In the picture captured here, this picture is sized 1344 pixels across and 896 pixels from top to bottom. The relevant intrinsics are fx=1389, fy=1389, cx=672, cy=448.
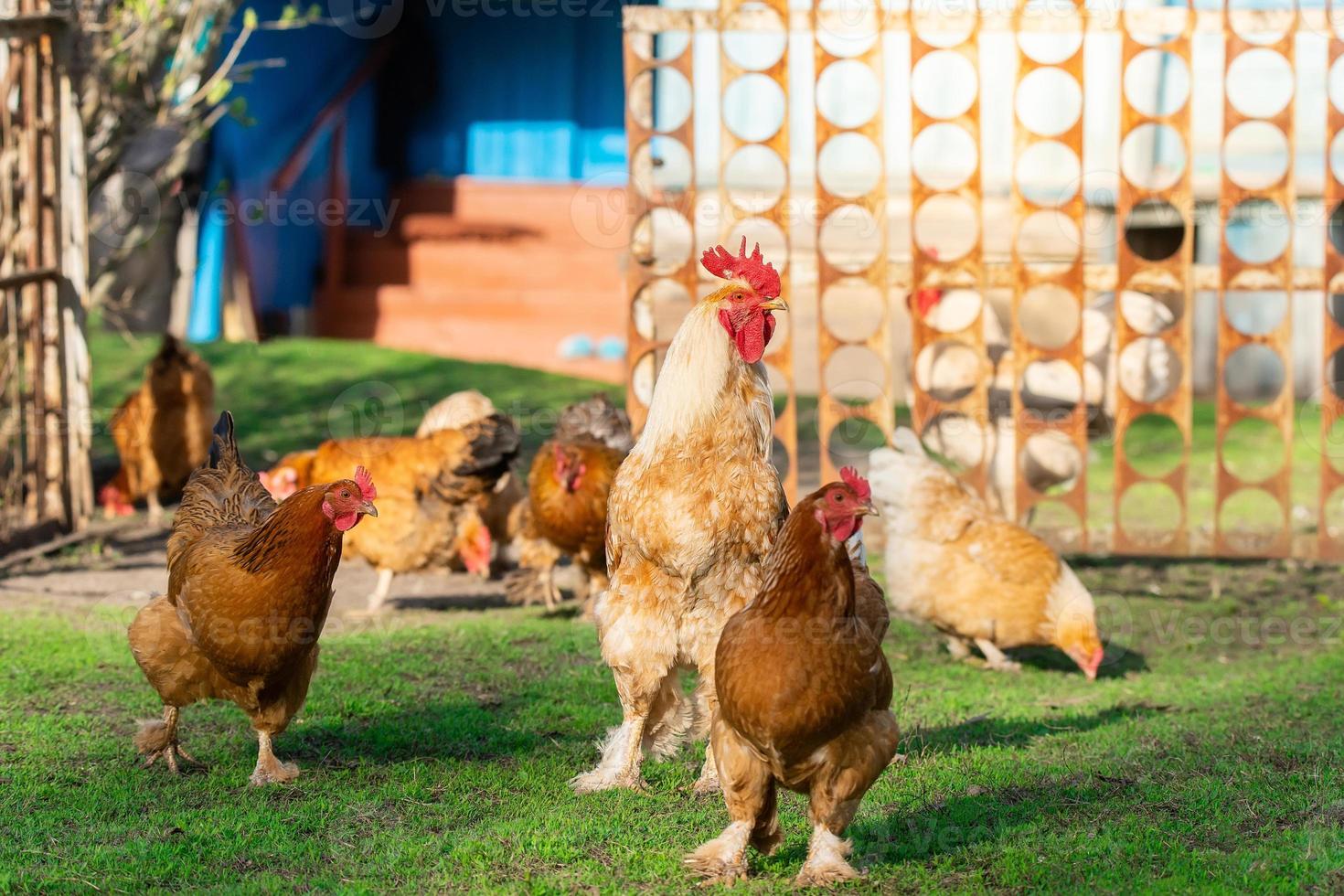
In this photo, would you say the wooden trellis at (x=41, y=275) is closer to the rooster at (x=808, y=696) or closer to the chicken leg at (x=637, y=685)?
the chicken leg at (x=637, y=685)

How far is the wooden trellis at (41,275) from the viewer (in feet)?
31.3

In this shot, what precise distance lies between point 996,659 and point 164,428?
252 inches

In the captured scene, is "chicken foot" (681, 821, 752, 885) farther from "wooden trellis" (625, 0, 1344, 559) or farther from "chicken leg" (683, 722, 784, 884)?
"wooden trellis" (625, 0, 1344, 559)

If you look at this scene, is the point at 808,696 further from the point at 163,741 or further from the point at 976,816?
the point at 163,741

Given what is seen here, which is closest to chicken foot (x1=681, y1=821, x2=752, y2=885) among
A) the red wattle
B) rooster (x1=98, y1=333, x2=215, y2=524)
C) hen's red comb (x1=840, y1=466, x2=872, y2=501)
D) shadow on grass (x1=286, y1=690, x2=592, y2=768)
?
hen's red comb (x1=840, y1=466, x2=872, y2=501)

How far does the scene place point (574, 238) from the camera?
17047 millimetres

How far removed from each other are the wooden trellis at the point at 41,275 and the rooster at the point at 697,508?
5.83 m

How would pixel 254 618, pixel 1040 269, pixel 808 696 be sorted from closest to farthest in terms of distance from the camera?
pixel 808 696 → pixel 254 618 → pixel 1040 269

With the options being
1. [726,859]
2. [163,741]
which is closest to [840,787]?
[726,859]

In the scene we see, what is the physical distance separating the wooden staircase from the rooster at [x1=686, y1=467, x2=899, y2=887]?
12.4 meters

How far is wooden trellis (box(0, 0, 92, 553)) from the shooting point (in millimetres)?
9531

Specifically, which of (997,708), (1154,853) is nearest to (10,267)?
(997,708)

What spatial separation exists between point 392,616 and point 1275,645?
525 cm

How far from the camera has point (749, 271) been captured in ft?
17.2
